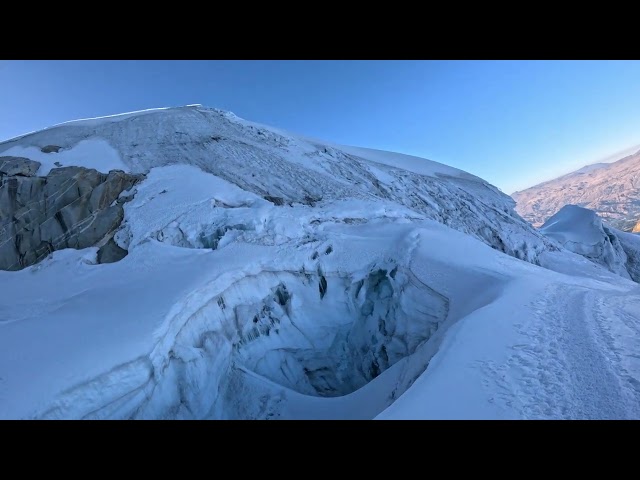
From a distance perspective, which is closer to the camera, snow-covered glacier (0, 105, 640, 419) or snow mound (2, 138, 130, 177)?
snow-covered glacier (0, 105, 640, 419)

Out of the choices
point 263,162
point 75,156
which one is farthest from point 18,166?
point 263,162

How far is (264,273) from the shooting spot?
988cm

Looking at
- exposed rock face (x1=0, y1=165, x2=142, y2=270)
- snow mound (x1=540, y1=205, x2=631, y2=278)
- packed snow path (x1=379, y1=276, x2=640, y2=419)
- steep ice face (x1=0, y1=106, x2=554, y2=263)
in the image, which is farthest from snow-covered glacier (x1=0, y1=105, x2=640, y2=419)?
snow mound (x1=540, y1=205, x2=631, y2=278)

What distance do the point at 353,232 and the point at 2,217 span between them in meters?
12.4

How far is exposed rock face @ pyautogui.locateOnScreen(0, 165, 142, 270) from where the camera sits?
1103cm

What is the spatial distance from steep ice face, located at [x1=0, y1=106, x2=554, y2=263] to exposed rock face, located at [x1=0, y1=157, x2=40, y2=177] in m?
0.58

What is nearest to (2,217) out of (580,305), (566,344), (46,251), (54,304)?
(46,251)

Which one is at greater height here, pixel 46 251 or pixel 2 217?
pixel 2 217

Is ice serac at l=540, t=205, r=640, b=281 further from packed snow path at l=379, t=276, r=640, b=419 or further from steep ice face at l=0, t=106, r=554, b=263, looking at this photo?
packed snow path at l=379, t=276, r=640, b=419

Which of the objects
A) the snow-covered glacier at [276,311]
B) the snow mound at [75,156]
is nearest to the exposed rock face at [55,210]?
the snow-covered glacier at [276,311]

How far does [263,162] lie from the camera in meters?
16.2

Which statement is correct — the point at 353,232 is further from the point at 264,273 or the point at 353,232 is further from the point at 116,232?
the point at 116,232

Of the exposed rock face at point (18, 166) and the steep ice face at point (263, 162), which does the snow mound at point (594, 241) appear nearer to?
the steep ice face at point (263, 162)
